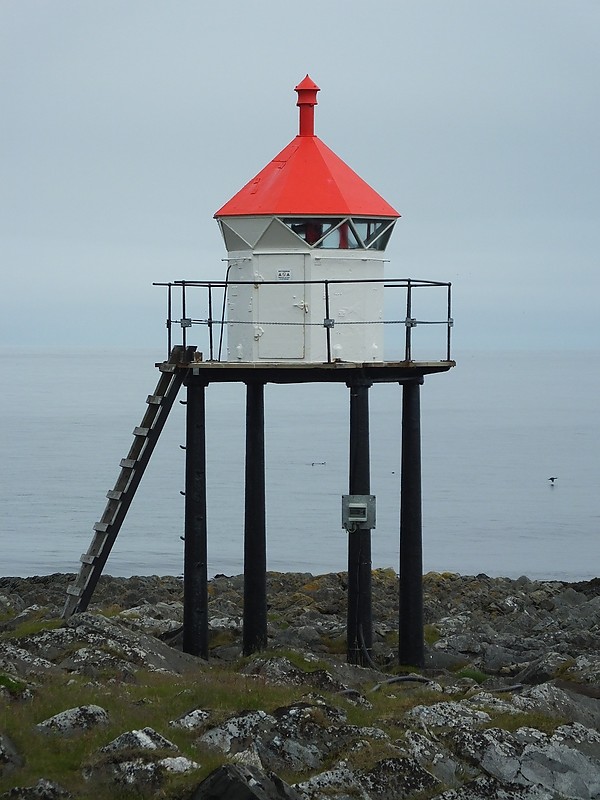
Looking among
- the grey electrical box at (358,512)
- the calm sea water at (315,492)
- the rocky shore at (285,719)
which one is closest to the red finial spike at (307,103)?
the grey electrical box at (358,512)

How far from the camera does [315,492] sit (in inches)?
2525

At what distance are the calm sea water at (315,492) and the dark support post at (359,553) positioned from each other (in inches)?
962

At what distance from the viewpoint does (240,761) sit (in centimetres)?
1333

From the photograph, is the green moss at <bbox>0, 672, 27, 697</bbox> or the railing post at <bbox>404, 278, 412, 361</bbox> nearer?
the green moss at <bbox>0, 672, 27, 697</bbox>

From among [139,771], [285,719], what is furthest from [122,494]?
[139,771]

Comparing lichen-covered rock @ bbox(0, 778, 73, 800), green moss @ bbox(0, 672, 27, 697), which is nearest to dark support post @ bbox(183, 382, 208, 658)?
green moss @ bbox(0, 672, 27, 697)

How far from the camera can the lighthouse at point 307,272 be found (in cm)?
1991

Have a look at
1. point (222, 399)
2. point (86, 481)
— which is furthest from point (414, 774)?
point (222, 399)

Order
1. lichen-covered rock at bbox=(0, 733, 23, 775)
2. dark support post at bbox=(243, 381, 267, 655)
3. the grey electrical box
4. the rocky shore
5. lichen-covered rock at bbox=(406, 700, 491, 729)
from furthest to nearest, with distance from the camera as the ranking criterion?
1. dark support post at bbox=(243, 381, 267, 655)
2. the grey electrical box
3. lichen-covered rock at bbox=(406, 700, 491, 729)
4. the rocky shore
5. lichen-covered rock at bbox=(0, 733, 23, 775)

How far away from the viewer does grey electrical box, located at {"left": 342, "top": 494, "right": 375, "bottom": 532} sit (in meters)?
19.9

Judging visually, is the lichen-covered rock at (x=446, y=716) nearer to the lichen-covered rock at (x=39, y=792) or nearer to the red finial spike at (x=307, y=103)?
the lichen-covered rock at (x=39, y=792)

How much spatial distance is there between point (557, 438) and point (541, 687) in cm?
8299

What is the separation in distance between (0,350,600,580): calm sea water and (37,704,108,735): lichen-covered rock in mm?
30183

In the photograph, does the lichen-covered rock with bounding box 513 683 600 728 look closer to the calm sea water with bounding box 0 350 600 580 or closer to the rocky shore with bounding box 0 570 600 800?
the rocky shore with bounding box 0 570 600 800
